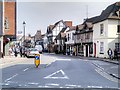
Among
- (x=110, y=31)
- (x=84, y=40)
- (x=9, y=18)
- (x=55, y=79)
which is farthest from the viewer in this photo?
(x=84, y=40)

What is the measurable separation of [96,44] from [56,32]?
5667 cm

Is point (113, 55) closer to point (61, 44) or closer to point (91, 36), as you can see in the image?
point (91, 36)

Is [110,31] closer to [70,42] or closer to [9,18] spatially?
[9,18]

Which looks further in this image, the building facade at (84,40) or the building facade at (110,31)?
the building facade at (84,40)

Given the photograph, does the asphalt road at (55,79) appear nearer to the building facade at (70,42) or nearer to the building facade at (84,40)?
the building facade at (84,40)

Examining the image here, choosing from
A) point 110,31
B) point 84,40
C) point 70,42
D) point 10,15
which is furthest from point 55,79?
point 70,42

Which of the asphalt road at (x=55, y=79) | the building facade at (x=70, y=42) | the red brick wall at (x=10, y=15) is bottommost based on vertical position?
the asphalt road at (x=55, y=79)

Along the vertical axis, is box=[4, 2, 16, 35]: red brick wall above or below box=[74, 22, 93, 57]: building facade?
above

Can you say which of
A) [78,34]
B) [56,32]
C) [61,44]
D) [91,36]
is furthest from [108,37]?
[56,32]

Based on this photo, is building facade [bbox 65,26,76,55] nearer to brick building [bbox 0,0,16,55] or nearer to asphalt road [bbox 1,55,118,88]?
brick building [bbox 0,0,16,55]

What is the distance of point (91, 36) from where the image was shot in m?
55.5

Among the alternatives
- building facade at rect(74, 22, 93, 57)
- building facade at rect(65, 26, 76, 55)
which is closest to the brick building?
building facade at rect(74, 22, 93, 57)

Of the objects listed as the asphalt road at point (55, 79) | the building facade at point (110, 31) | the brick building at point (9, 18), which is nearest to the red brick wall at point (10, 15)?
the brick building at point (9, 18)

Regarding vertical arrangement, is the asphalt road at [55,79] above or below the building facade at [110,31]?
below
